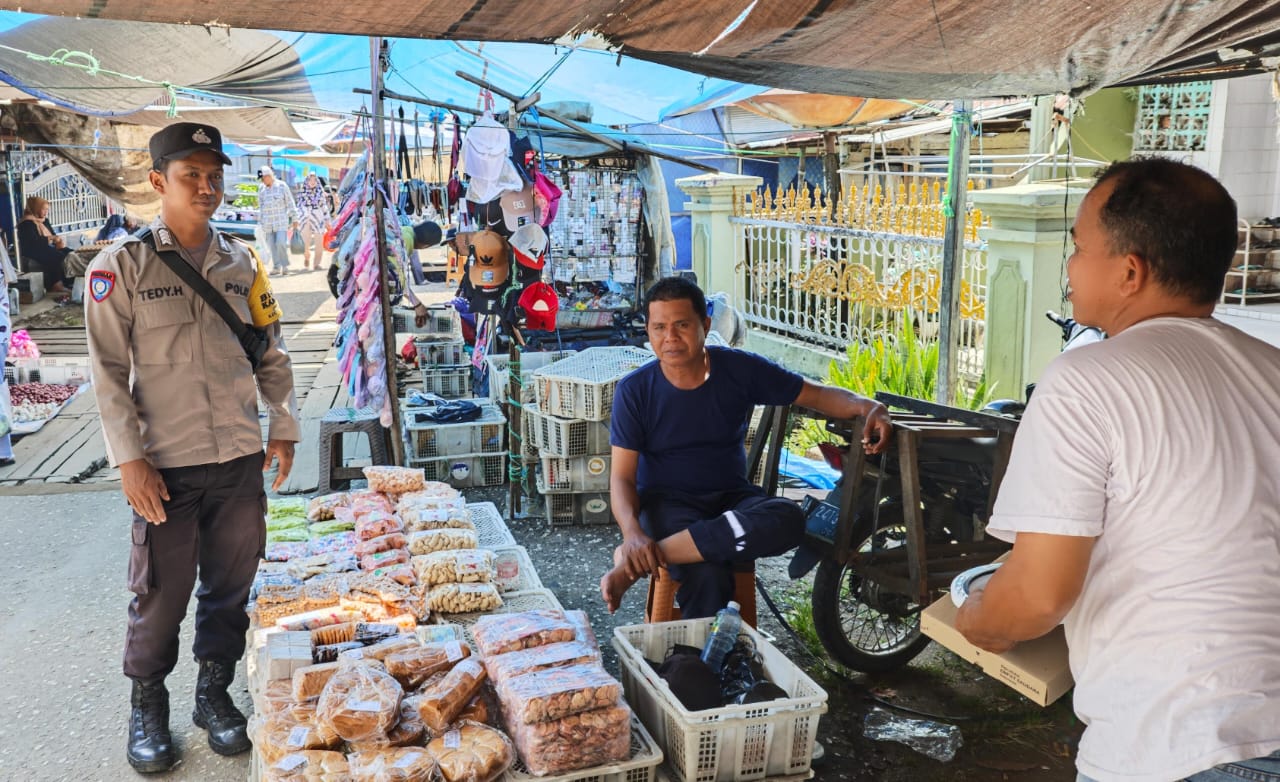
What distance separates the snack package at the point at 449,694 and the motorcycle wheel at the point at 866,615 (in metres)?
1.71

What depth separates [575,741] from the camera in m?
2.81

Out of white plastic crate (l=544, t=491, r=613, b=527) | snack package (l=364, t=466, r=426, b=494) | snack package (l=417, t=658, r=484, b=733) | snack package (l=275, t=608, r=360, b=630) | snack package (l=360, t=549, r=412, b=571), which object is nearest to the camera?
snack package (l=417, t=658, r=484, b=733)

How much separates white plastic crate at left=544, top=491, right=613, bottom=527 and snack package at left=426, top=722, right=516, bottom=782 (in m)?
3.58

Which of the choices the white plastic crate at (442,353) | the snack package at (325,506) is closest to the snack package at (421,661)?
the snack package at (325,506)

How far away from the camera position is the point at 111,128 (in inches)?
567

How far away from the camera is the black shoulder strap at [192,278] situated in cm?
354

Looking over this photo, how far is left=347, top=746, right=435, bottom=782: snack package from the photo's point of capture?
103 inches

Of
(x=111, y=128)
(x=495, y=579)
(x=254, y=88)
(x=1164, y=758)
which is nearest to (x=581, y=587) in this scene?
(x=495, y=579)

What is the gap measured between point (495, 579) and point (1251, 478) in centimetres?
304

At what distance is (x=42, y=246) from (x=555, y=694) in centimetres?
1687

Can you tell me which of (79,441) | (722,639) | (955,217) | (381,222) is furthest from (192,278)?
(79,441)

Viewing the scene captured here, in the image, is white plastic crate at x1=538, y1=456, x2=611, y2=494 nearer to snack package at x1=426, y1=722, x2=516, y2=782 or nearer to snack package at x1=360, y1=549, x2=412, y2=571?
snack package at x1=360, y1=549, x2=412, y2=571

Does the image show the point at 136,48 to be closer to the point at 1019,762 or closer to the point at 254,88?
the point at 254,88

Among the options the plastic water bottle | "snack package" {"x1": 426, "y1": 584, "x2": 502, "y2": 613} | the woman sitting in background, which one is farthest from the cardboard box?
the woman sitting in background
